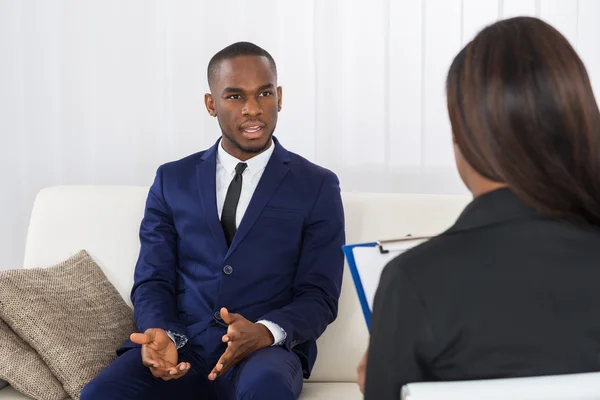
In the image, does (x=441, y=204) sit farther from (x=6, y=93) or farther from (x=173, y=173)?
(x=6, y=93)

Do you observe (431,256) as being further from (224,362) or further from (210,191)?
(210,191)

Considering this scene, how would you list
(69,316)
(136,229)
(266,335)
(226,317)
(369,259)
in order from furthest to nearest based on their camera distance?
(136,229), (69,316), (266,335), (226,317), (369,259)

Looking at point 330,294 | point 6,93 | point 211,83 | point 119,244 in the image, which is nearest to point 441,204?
point 330,294

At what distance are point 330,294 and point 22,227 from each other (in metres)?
1.53

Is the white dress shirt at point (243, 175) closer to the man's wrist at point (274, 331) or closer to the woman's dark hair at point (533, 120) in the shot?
the man's wrist at point (274, 331)

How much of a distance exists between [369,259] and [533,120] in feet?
1.11

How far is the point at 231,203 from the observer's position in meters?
2.11

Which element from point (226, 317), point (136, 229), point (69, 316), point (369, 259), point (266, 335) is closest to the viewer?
point (369, 259)

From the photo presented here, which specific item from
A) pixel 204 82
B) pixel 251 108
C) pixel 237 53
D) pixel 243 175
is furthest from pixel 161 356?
pixel 204 82

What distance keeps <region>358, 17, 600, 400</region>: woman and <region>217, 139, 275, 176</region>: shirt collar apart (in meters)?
1.25

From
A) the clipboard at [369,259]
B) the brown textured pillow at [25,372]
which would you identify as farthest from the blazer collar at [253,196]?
the clipboard at [369,259]

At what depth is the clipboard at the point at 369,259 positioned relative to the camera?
1.13m

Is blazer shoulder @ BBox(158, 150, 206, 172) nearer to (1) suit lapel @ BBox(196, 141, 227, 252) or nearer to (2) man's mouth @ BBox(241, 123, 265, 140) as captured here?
(1) suit lapel @ BBox(196, 141, 227, 252)

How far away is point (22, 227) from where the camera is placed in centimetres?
308
